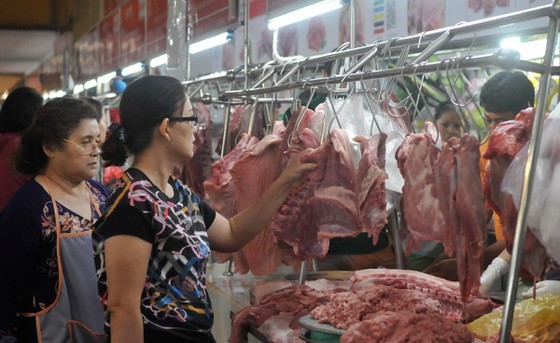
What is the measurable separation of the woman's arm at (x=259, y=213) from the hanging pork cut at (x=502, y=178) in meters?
0.88

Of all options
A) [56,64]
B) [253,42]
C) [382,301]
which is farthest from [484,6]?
[56,64]

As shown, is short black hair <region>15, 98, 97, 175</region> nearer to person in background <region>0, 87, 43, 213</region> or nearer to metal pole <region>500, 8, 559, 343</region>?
person in background <region>0, 87, 43, 213</region>

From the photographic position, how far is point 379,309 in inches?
112

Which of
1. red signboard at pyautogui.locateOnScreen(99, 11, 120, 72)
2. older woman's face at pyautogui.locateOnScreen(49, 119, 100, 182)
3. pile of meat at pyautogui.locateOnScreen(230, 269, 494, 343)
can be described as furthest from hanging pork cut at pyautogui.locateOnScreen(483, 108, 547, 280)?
red signboard at pyautogui.locateOnScreen(99, 11, 120, 72)

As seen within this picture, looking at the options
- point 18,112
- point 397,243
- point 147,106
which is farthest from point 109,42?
point 147,106

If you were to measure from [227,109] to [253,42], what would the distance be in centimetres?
271

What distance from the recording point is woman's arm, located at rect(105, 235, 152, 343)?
8.20 ft

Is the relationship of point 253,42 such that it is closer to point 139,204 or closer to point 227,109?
point 227,109

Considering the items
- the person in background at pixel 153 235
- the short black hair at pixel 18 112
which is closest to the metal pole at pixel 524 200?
the person in background at pixel 153 235

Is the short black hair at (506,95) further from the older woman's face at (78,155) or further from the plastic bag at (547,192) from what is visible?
the older woman's face at (78,155)

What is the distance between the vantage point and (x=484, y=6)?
4.41 metres

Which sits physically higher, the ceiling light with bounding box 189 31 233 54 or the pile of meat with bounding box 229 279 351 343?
the ceiling light with bounding box 189 31 233 54

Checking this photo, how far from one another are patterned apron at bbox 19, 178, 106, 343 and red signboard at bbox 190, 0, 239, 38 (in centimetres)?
181

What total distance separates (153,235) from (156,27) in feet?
14.1
